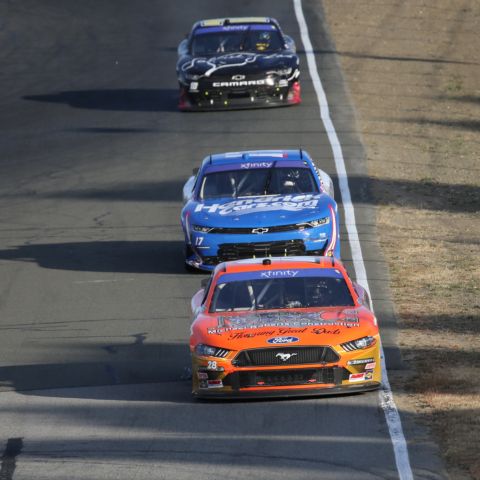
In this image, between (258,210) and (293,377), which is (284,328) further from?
(258,210)

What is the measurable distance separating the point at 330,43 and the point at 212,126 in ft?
30.4

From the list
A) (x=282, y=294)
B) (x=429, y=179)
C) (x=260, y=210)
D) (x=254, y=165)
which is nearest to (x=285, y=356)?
(x=282, y=294)

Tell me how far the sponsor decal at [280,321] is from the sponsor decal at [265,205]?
4.71 meters

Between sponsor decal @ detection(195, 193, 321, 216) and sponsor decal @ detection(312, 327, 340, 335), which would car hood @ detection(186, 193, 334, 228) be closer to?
sponsor decal @ detection(195, 193, 321, 216)

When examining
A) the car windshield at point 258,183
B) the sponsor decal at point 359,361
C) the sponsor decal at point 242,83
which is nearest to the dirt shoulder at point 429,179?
the sponsor decal at point 359,361

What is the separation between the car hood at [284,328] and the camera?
12.3 metres

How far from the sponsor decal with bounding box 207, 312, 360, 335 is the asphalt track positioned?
2.27ft

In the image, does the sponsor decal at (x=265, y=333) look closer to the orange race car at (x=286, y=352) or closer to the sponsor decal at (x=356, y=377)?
the orange race car at (x=286, y=352)

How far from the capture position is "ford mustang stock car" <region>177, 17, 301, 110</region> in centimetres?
2783

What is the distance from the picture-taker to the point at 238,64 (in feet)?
90.9

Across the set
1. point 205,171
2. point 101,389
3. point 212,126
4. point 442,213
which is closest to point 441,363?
point 101,389

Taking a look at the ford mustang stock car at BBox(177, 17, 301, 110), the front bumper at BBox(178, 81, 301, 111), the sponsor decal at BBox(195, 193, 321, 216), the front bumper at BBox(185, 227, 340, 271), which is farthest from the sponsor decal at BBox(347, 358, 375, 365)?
the front bumper at BBox(178, 81, 301, 111)

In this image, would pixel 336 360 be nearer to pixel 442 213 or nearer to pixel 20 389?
pixel 20 389

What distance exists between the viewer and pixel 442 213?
21344 mm
